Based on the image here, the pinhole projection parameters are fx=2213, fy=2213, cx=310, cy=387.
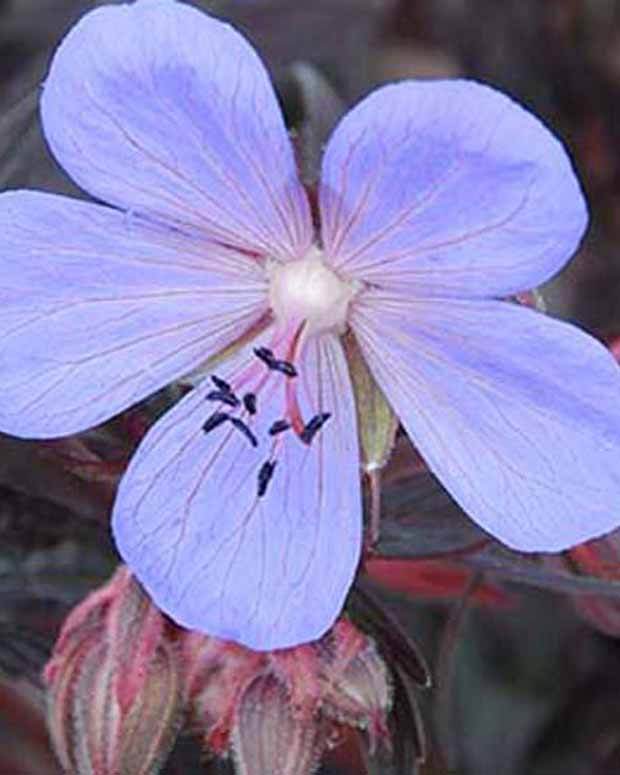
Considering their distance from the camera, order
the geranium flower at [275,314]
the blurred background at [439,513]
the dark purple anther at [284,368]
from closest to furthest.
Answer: the geranium flower at [275,314] → the dark purple anther at [284,368] → the blurred background at [439,513]

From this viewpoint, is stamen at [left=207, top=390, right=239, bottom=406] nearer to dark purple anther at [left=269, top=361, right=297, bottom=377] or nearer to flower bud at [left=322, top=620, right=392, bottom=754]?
dark purple anther at [left=269, top=361, right=297, bottom=377]

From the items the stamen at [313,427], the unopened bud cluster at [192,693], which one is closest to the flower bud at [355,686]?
the unopened bud cluster at [192,693]

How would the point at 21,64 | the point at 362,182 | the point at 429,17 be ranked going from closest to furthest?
the point at 362,182 → the point at 21,64 → the point at 429,17

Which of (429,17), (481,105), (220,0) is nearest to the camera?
(481,105)

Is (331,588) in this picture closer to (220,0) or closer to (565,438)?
(565,438)

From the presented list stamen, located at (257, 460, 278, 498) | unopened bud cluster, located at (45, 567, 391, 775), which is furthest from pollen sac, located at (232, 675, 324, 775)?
stamen, located at (257, 460, 278, 498)

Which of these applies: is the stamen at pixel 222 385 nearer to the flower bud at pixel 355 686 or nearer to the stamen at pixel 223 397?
the stamen at pixel 223 397

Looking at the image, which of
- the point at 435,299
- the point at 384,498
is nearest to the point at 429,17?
the point at 384,498

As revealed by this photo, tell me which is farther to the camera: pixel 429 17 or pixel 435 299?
pixel 429 17
